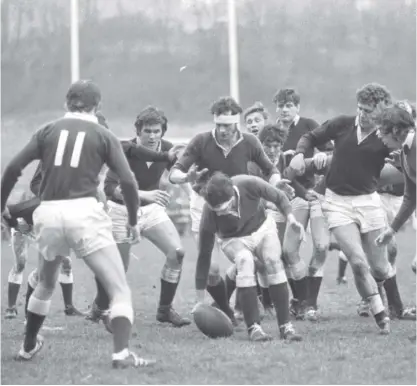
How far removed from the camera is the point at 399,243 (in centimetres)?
1612

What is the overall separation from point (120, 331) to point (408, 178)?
237cm

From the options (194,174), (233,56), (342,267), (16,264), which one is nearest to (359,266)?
(194,174)

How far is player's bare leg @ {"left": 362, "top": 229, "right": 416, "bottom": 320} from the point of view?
845 cm

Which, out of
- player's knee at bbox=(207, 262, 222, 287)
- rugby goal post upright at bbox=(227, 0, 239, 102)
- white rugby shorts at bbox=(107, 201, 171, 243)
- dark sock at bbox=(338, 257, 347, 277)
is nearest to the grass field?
player's knee at bbox=(207, 262, 222, 287)

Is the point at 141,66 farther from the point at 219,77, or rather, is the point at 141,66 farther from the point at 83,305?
the point at 83,305

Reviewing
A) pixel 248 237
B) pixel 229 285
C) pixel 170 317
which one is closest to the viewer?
pixel 248 237

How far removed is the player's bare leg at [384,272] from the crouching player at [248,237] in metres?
0.87

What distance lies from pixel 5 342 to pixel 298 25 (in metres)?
12.5

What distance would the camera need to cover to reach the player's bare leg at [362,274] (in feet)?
26.1

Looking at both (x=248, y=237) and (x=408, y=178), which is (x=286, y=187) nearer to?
(x=248, y=237)

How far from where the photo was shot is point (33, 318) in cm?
705

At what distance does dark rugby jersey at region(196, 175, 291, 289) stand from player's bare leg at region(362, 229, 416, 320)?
94cm

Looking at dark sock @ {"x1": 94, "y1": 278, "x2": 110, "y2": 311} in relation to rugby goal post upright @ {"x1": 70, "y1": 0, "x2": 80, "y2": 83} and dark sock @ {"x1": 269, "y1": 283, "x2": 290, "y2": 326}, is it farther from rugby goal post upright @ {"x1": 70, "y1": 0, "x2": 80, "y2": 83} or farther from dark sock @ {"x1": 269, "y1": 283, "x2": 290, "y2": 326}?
rugby goal post upright @ {"x1": 70, "y1": 0, "x2": 80, "y2": 83}

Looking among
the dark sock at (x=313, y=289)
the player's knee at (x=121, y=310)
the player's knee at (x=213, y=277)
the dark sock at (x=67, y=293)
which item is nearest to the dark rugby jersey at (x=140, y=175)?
the player's knee at (x=213, y=277)
